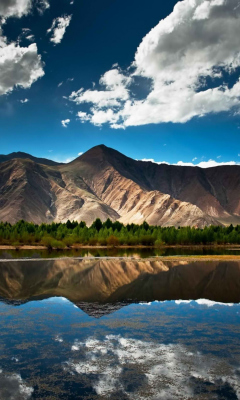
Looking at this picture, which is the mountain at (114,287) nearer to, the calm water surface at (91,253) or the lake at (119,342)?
the lake at (119,342)

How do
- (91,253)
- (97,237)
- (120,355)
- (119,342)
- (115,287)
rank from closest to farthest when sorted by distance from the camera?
(120,355)
(119,342)
(115,287)
(91,253)
(97,237)

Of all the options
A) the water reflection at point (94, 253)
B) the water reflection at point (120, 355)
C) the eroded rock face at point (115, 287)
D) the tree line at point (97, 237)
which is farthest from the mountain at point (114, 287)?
the tree line at point (97, 237)

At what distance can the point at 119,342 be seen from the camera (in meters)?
17.5

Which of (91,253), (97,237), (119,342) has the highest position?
(97,237)

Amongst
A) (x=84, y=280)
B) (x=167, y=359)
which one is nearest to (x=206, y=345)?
(x=167, y=359)

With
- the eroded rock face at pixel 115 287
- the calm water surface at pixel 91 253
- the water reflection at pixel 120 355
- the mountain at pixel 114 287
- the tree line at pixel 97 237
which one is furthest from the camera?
the tree line at pixel 97 237

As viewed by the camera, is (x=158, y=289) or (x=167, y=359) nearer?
(x=167, y=359)

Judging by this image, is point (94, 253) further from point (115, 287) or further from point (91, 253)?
point (115, 287)

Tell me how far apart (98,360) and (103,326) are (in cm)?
571

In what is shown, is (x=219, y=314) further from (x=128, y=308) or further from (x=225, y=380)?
(x=225, y=380)

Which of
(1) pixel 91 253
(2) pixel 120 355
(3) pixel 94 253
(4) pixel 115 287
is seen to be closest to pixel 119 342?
(2) pixel 120 355

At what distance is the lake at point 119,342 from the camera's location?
12.4 metres

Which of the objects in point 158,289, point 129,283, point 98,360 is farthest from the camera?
Answer: point 129,283

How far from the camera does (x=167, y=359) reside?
49.2 ft
